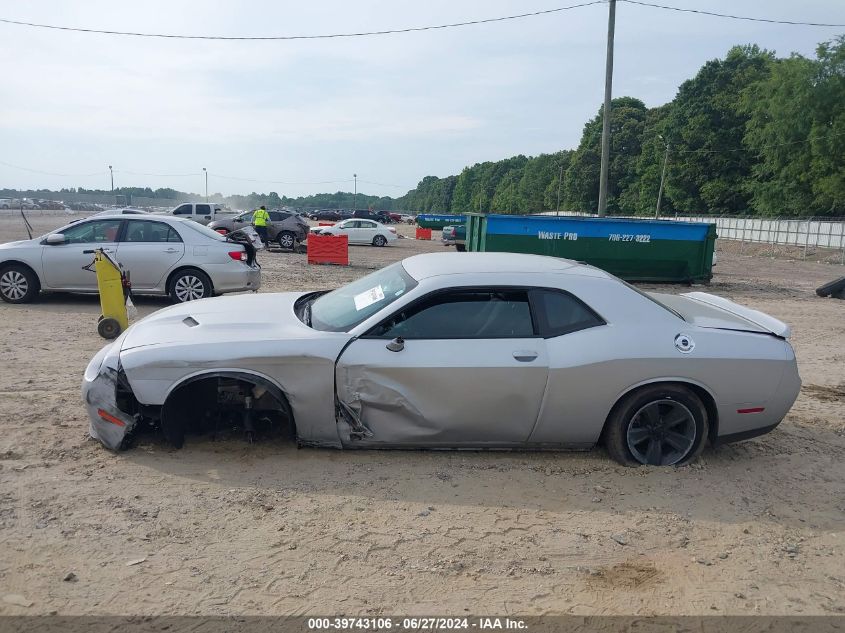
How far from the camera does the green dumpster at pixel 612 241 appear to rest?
17219 mm

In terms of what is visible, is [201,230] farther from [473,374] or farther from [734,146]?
[734,146]

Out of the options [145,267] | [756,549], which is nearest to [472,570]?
[756,549]

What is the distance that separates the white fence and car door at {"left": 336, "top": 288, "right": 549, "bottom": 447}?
31.6 meters

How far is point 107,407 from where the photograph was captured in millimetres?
4488

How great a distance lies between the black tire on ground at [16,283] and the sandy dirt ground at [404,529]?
603 centimetres

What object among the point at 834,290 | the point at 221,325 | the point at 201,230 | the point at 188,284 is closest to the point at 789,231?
the point at 834,290

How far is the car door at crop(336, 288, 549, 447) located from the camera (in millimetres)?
4418

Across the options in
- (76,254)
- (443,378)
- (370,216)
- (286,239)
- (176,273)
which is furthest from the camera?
(370,216)

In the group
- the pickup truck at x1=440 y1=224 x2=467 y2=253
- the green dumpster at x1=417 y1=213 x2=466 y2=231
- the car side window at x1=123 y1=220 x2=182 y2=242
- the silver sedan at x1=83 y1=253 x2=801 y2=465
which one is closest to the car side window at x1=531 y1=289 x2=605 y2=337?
the silver sedan at x1=83 y1=253 x2=801 y2=465

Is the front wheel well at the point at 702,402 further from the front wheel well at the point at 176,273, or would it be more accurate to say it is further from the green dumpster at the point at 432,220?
the green dumpster at the point at 432,220

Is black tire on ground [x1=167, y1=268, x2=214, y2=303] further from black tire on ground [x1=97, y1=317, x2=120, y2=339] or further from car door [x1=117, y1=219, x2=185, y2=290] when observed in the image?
black tire on ground [x1=97, y1=317, x2=120, y2=339]

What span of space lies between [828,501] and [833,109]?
5589 centimetres

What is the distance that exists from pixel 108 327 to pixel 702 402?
6.72 metres

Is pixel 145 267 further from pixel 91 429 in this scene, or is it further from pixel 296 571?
pixel 296 571
